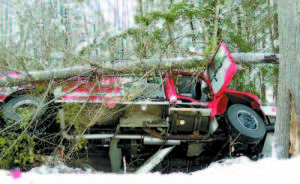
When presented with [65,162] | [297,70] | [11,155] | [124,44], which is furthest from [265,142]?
[11,155]

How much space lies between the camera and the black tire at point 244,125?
5.44 meters

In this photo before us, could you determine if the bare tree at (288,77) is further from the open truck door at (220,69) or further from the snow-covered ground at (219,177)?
the open truck door at (220,69)

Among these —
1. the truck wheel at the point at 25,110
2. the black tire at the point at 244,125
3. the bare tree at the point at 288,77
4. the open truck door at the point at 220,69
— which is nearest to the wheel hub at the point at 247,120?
the black tire at the point at 244,125

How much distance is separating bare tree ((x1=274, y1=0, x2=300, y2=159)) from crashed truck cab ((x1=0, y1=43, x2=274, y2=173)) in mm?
1473

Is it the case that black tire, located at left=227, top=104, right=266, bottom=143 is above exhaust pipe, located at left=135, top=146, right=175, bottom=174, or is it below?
above

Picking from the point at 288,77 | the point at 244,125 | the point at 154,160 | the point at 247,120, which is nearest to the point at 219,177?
the point at 288,77

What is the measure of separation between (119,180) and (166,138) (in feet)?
7.62

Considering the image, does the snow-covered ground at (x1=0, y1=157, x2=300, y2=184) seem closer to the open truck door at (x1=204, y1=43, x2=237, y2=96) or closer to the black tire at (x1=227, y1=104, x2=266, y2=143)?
the black tire at (x1=227, y1=104, x2=266, y2=143)

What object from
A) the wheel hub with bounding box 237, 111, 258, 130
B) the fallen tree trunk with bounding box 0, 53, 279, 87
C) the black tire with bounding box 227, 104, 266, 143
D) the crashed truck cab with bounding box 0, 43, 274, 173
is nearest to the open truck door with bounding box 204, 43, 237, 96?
the crashed truck cab with bounding box 0, 43, 274, 173

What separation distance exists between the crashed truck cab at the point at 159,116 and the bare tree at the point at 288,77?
1.47 meters

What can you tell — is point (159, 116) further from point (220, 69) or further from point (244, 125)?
point (244, 125)

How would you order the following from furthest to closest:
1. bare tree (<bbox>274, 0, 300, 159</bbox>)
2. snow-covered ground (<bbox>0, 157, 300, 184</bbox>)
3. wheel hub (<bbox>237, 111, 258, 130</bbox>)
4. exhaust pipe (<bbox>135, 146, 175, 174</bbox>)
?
wheel hub (<bbox>237, 111, 258, 130</bbox>)
exhaust pipe (<bbox>135, 146, 175, 174</bbox>)
bare tree (<bbox>274, 0, 300, 159</bbox>)
snow-covered ground (<bbox>0, 157, 300, 184</bbox>)

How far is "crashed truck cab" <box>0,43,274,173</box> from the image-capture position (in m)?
5.42

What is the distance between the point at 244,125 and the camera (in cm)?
568
